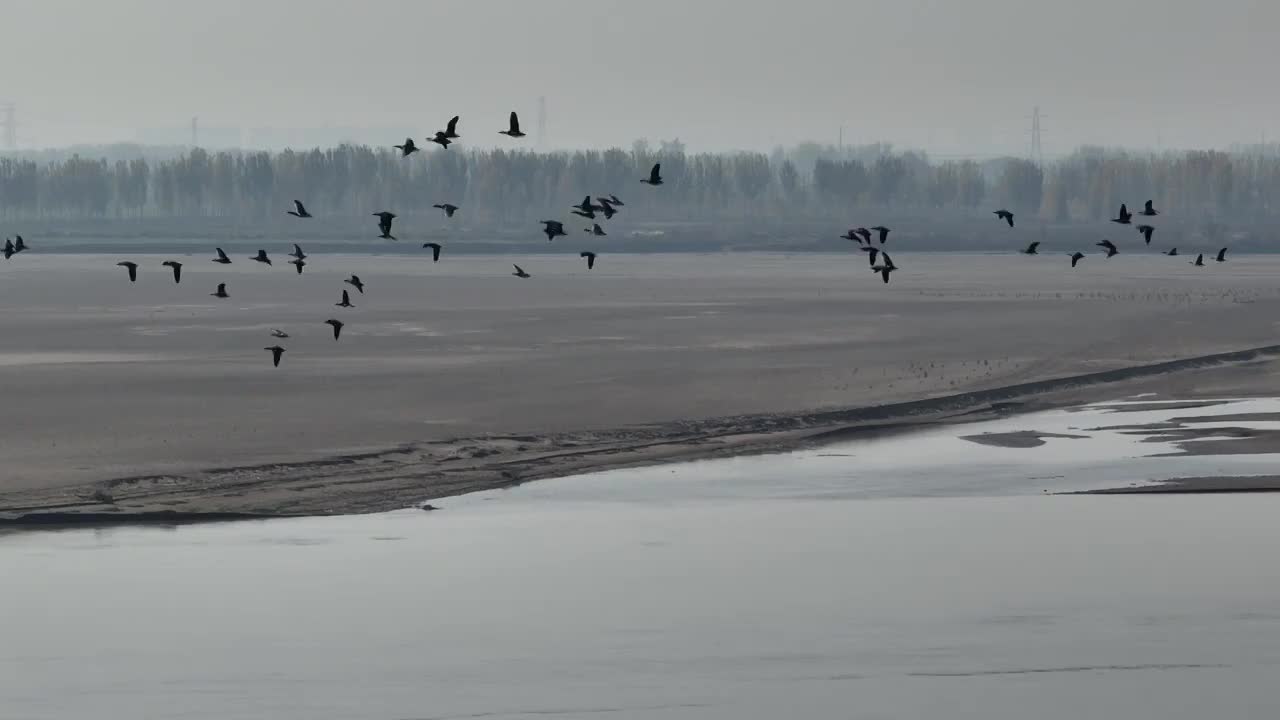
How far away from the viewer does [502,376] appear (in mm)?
43500

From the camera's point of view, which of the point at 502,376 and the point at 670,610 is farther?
→ the point at 502,376

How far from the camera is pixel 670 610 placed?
19.7m

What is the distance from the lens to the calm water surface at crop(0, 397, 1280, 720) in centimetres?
1638

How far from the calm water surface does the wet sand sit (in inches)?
123

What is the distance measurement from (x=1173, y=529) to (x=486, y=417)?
47.1 feet

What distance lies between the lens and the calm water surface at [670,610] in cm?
1638

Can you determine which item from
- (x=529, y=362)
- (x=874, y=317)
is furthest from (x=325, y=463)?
(x=874, y=317)

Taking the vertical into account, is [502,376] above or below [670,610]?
above

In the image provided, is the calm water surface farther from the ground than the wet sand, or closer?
closer

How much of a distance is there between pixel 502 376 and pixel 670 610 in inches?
950

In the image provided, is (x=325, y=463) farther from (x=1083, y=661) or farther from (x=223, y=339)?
(x=223, y=339)

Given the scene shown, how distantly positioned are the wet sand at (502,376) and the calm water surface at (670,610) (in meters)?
3.13

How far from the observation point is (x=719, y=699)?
53.4ft

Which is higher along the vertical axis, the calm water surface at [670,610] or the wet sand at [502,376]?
the wet sand at [502,376]
